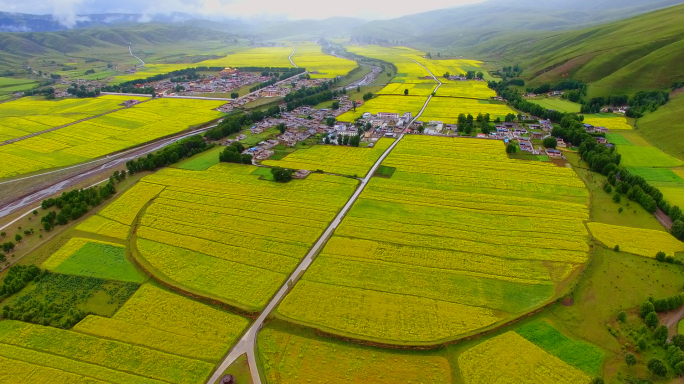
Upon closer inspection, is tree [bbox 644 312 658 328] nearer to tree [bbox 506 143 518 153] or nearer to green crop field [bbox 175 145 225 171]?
tree [bbox 506 143 518 153]

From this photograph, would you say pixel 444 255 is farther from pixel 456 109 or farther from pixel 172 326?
pixel 456 109

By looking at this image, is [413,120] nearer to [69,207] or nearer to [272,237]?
[272,237]

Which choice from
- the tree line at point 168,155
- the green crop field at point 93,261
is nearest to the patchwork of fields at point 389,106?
the tree line at point 168,155

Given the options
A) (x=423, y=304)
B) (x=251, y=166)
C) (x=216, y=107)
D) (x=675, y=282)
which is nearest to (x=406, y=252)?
(x=423, y=304)

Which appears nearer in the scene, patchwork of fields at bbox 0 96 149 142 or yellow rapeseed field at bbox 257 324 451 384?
yellow rapeseed field at bbox 257 324 451 384

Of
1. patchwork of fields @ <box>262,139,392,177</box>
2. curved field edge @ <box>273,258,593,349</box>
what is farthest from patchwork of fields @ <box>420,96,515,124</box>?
curved field edge @ <box>273,258,593,349</box>
